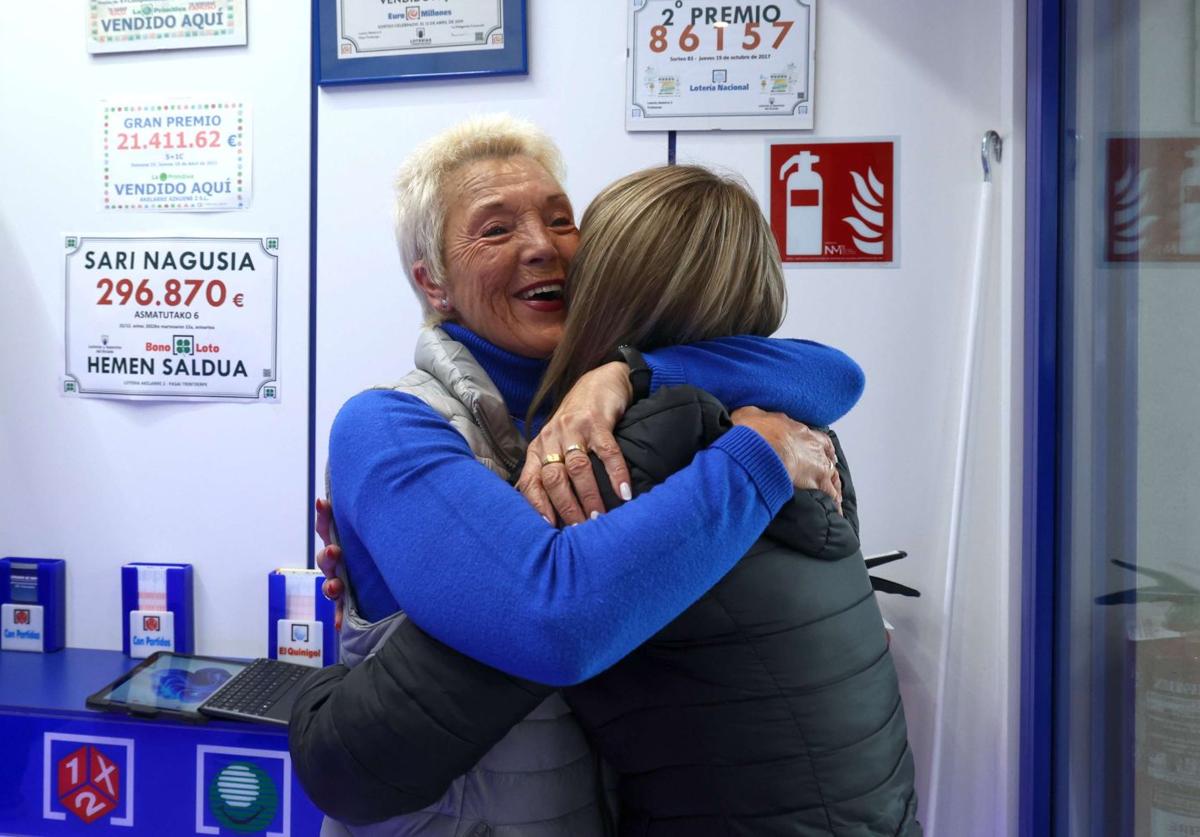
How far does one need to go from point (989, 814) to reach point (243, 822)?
1.56 meters

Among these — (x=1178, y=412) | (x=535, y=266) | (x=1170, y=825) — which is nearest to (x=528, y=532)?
(x=535, y=266)

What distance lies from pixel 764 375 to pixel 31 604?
7.00 ft

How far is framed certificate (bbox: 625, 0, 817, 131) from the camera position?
203 cm

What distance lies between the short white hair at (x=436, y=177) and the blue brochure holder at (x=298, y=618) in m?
1.09

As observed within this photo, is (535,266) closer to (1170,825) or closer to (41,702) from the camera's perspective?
(1170,825)

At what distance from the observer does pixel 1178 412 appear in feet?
3.97

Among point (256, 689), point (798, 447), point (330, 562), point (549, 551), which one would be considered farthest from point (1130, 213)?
point (256, 689)

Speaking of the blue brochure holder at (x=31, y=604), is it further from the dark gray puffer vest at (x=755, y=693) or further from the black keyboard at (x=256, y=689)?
the dark gray puffer vest at (x=755, y=693)

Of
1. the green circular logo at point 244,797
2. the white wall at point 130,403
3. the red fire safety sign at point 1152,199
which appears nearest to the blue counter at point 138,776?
the green circular logo at point 244,797

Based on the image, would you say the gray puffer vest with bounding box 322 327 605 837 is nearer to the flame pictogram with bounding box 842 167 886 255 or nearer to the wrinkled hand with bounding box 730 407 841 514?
the wrinkled hand with bounding box 730 407 841 514

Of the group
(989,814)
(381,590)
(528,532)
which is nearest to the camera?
(528,532)

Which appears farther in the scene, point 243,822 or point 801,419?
point 243,822

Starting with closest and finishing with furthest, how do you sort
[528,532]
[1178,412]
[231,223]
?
1. [528,532]
2. [1178,412]
3. [231,223]

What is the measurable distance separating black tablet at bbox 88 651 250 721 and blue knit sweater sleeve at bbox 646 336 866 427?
142 cm
